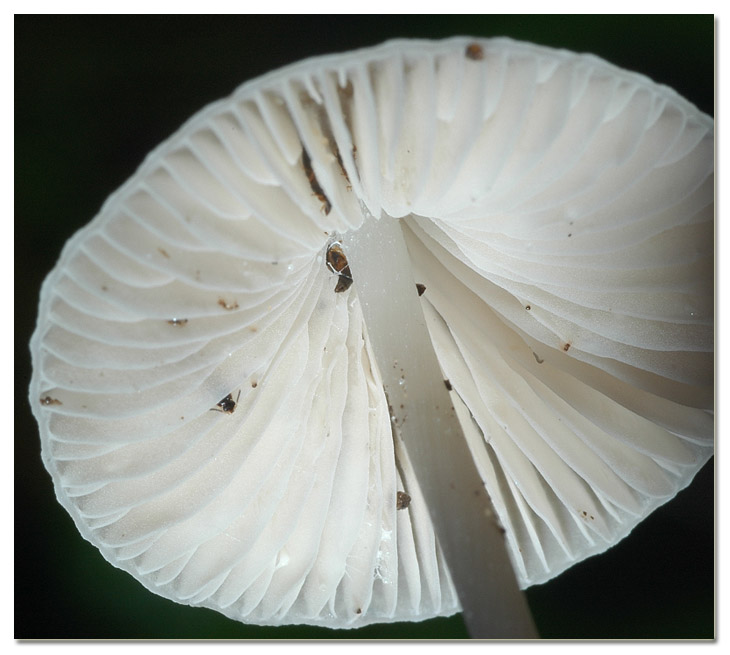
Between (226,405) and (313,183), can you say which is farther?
(226,405)

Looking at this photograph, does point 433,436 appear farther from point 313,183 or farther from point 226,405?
point 313,183

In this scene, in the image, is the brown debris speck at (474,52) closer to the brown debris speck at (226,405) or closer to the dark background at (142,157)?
the dark background at (142,157)

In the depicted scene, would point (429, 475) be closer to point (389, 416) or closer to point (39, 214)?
point (389, 416)

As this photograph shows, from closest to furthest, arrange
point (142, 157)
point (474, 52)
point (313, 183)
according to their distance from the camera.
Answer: point (474, 52) → point (313, 183) → point (142, 157)

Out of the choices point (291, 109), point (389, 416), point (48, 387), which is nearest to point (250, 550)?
point (389, 416)

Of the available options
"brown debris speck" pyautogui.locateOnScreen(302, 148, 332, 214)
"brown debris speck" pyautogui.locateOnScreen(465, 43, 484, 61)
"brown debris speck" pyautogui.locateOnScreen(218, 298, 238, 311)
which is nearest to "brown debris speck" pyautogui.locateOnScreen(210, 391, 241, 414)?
"brown debris speck" pyautogui.locateOnScreen(218, 298, 238, 311)

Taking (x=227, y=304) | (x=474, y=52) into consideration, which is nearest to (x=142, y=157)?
(x=227, y=304)

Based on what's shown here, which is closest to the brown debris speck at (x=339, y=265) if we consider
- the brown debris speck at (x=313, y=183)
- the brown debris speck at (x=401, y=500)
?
the brown debris speck at (x=313, y=183)
